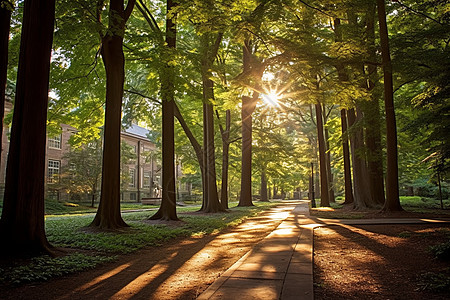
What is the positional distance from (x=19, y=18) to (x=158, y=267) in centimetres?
958

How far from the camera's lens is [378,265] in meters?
5.15

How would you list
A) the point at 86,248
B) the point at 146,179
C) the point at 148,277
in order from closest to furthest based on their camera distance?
the point at 148,277 → the point at 86,248 → the point at 146,179

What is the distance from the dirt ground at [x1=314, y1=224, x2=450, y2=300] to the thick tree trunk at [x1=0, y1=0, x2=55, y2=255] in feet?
16.2

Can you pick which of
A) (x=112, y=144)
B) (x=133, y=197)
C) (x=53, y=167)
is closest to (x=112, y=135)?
(x=112, y=144)

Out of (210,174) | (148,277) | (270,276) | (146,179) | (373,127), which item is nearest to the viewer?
(270,276)

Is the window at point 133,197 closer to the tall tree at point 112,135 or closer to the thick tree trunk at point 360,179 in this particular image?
the thick tree trunk at point 360,179

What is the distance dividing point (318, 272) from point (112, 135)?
742cm

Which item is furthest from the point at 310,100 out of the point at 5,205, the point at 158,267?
the point at 5,205

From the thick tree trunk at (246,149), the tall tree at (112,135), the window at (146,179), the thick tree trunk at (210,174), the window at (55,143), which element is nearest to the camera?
the tall tree at (112,135)

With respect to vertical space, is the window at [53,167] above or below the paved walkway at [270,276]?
above

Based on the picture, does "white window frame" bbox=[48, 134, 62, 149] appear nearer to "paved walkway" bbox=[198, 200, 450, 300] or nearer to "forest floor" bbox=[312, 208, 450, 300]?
"forest floor" bbox=[312, 208, 450, 300]

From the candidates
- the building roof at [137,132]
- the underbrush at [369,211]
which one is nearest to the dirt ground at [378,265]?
the underbrush at [369,211]

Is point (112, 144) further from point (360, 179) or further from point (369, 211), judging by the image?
point (360, 179)

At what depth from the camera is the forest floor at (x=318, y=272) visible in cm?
404
